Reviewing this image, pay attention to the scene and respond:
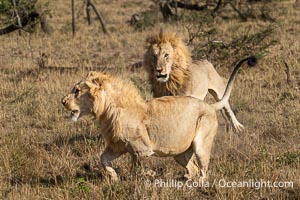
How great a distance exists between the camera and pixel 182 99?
19.5 feet

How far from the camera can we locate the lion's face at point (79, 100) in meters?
5.45

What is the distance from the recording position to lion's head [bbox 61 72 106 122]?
17.8 feet

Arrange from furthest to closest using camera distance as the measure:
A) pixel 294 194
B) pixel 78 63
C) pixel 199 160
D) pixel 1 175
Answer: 1. pixel 78 63
2. pixel 1 175
3. pixel 199 160
4. pixel 294 194

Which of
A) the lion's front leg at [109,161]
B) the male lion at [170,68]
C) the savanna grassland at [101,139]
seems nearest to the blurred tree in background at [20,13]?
the savanna grassland at [101,139]

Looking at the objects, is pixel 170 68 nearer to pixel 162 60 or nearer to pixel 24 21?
pixel 162 60

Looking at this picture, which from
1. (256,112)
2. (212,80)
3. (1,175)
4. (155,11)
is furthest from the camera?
(155,11)

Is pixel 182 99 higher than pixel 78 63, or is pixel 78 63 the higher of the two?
pixel 182 99

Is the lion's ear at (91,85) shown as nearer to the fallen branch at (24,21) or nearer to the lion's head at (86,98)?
the lion's head at (86,98)

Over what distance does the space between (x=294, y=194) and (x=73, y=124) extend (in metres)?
4.13

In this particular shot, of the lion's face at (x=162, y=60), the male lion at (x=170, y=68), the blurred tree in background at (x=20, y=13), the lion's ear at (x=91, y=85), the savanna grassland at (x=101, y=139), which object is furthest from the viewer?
the blurred tree in background at (x=20, y=13)

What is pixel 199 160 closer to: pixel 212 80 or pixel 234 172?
pixel 234 172

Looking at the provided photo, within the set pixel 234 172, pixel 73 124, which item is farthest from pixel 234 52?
pixel 234 172

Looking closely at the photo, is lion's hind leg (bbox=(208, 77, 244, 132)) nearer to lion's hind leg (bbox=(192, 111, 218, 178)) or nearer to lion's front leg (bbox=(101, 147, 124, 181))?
lion's hind leg (bbox=(192, 111, 218, 178))

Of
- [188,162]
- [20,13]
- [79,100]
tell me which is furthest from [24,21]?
[79,100]
